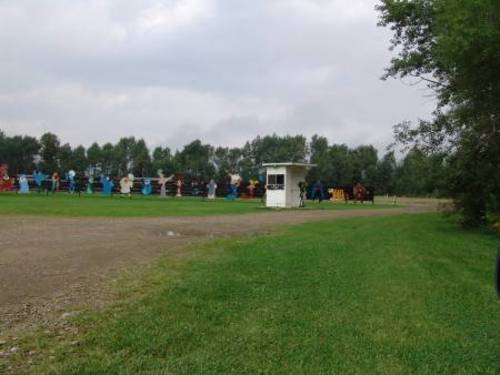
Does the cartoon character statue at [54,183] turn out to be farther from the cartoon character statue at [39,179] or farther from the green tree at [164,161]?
the green tree at [164,161]

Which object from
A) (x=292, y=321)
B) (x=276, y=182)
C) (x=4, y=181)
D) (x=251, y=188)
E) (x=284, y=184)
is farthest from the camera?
(x=251, y=188)

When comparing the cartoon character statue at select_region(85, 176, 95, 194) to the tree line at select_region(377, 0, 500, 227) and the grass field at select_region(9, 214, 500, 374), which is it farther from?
the grass field at select_region(9, 214, 500, 374)

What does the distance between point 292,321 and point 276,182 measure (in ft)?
107

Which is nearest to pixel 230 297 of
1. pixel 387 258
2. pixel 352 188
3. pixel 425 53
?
pixel 387 258

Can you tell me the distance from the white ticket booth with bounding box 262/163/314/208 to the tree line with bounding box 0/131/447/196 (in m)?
61.1

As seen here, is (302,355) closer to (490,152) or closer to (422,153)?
(490,152)

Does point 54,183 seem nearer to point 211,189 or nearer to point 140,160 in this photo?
point 211,189

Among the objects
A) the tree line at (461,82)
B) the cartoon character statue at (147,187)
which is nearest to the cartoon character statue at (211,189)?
the cartoon character statue at (147,187)

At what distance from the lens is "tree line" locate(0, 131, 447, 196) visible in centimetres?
11144

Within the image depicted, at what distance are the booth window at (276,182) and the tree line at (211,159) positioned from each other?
60916mm

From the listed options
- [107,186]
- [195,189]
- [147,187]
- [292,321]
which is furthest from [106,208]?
[195,189]

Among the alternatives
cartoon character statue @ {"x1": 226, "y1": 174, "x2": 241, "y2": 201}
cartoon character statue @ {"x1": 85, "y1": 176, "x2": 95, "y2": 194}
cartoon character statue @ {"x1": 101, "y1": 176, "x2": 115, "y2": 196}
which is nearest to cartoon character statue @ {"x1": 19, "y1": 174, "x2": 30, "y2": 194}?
cartoon character statue @ {"x1": 85, "y1": 176, "x2": 95, "y2": 194}

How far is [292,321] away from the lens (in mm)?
6582

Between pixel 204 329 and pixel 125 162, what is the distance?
4964 inches
